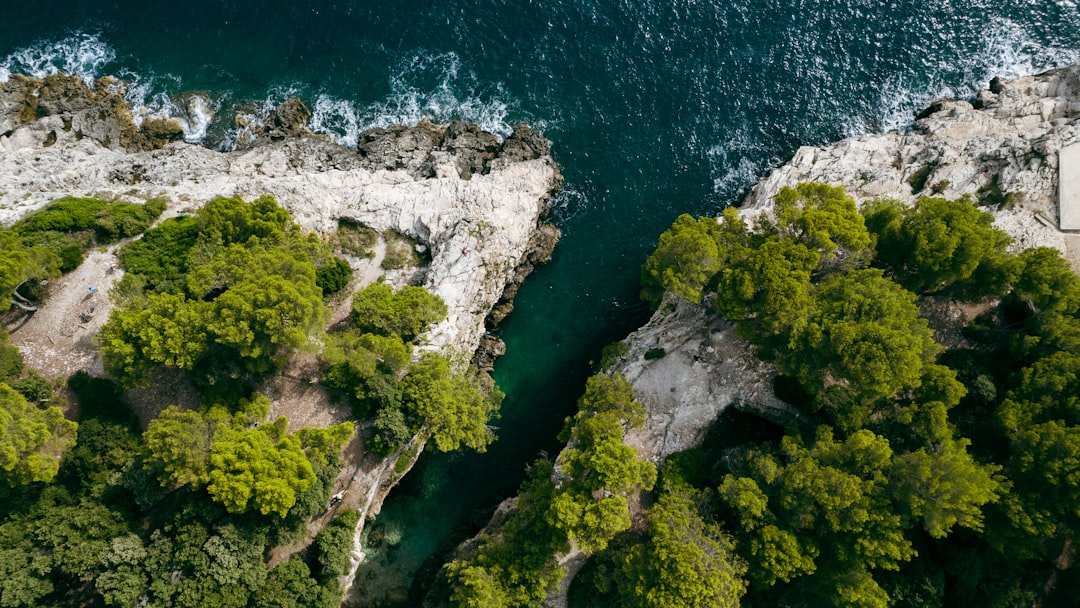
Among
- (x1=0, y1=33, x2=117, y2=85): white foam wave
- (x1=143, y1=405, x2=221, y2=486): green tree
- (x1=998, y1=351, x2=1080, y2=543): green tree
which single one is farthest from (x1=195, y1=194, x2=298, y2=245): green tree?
(x1=998, y1=351, x2=1080, y2=543): green tree

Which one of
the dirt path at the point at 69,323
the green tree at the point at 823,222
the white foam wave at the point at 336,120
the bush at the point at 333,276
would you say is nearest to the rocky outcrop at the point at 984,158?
the green tree at the point at 823,222

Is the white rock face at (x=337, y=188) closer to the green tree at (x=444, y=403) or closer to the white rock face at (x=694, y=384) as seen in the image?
the green tree at (x=444, y=403)

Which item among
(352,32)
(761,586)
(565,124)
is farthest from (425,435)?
(352,32)

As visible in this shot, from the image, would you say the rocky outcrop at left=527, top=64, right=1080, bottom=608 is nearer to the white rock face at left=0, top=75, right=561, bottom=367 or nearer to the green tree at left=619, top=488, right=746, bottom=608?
the green tree at left=619, top=488, right=746, bottom=608

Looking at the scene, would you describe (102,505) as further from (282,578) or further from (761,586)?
(761,586)

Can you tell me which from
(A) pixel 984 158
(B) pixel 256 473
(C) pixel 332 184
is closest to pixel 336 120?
(C) pixel 332 184
